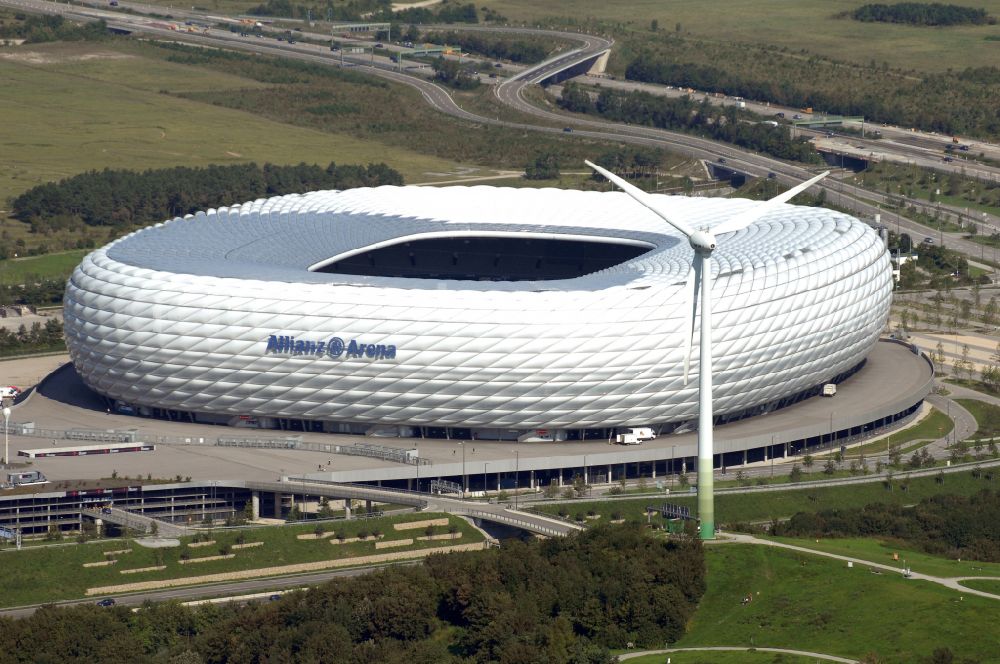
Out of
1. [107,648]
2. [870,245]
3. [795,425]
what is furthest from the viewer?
[870,245]

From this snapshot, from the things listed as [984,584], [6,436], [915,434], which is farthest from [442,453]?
[984,584]

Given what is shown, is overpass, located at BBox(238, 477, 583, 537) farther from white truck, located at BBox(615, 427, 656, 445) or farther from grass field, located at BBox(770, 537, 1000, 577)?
grass field, located at BBox(770, 537, 1000, 577)

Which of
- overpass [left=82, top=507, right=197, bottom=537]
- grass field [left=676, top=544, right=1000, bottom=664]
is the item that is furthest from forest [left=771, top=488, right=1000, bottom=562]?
overpass [left=82, top=507, right=197, bottom=537]

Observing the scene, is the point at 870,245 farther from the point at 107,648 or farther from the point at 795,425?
the point at 107,648

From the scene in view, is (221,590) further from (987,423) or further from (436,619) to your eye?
(987,423)

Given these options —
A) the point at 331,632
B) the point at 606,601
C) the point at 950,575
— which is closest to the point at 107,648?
the point at 331,632

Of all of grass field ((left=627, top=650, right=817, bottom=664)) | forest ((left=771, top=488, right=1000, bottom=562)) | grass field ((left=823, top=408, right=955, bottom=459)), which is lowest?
grass field ((left=823, top=408, right=955, bottom=459))
